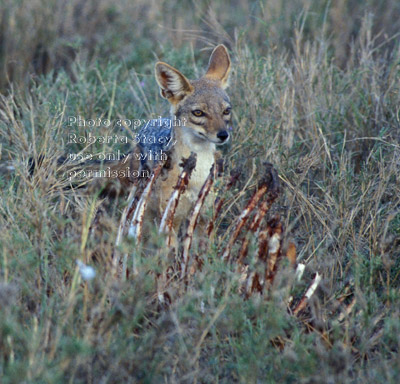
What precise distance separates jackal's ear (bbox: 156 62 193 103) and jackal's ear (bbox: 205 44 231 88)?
366 millimetres

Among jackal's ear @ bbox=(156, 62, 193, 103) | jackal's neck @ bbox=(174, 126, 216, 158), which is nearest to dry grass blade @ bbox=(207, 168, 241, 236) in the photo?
jackal's neck @ bbox=(174, 126, 216, 158)

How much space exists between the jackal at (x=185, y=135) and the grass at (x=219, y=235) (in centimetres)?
30

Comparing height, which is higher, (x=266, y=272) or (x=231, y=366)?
(x=266, y=272)

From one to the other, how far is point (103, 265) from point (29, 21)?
509 centimetres

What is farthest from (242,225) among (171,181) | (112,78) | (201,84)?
(112,78)

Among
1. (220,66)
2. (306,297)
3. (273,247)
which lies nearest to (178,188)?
(273,247)

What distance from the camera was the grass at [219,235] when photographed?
265 cm

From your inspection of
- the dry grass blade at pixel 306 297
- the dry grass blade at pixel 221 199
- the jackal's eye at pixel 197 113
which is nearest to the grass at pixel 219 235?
the dry grass blade at pixel 306 297

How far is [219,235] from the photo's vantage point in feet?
A: 14.1

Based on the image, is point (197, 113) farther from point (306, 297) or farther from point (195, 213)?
point (306, 297)

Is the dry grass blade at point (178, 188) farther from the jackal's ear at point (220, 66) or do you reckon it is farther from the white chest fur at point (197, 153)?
the jackal's ear at point (220, 66)

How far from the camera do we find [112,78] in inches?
248

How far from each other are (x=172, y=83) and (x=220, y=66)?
551 mm

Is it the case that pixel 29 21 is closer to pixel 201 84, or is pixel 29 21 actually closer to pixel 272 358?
pixel 201 84
